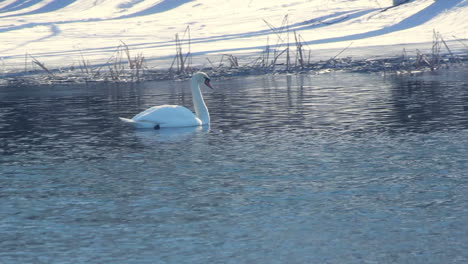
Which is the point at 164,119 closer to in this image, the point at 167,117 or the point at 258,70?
the point at 167,117

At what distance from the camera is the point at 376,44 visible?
36.8 metres

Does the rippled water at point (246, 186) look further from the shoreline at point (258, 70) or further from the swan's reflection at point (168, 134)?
the shoreline at point (258, 70)

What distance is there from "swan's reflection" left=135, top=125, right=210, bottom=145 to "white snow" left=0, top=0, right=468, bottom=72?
16.8 m

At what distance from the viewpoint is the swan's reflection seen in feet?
44.9

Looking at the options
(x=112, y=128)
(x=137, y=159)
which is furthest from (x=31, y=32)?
(x=137, y=159)

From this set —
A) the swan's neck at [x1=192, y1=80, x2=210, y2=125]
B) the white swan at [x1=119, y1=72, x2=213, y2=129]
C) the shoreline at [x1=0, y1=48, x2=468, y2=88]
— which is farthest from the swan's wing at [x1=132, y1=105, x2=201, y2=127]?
the shoreline at [x1=0, y1=48, x2=468, y2=88]

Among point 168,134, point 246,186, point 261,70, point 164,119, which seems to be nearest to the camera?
point 246,186

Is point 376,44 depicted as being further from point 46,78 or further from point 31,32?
point 31,32

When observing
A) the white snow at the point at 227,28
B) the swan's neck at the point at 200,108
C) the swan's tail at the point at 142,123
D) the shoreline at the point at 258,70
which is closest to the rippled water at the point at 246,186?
the swan's tail at the point at 142,123

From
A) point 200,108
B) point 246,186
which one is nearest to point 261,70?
point 200,108

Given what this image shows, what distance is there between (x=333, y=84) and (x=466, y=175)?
1307 cm

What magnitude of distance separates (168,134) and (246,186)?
4843mm

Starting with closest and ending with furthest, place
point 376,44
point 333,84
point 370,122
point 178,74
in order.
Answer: point 370,122
point 333,84
point 178,74
point 376,44

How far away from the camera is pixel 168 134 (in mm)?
14320
